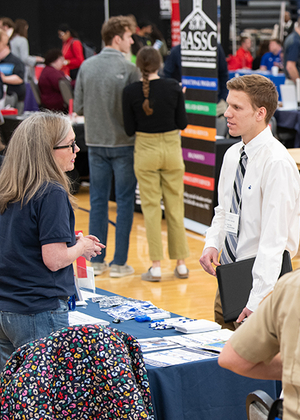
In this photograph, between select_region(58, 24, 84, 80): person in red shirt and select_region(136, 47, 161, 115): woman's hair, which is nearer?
select_region(136, 47, 161, 115): woman's hair

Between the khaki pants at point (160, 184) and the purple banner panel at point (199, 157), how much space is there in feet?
3.22

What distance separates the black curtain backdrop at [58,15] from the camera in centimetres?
1847

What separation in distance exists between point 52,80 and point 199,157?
145 inches

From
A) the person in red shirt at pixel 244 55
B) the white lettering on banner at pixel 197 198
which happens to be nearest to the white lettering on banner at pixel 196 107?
the white lettering on banner at pixel 197 198

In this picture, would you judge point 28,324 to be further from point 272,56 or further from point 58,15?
point 58,15

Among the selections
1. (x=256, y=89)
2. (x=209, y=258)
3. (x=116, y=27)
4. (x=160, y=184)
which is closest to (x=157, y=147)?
(x=160, y=184)

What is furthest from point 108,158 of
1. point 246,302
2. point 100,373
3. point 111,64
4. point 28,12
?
point 28,12

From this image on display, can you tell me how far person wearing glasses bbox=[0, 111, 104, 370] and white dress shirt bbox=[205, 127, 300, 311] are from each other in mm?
642

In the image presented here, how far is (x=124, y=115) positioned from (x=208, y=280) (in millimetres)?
1412

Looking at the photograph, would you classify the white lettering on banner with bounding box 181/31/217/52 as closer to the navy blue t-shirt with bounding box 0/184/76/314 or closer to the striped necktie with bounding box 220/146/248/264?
the striped necktie with bounding box 220/146/248/264

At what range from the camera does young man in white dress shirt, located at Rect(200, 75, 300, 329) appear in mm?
2307

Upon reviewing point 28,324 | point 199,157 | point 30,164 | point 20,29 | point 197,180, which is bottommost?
point 197,180

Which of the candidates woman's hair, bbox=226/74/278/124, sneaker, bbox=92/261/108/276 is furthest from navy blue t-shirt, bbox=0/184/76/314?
sneaker, bbox=92/261/108/276

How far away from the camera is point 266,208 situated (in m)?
2.35
